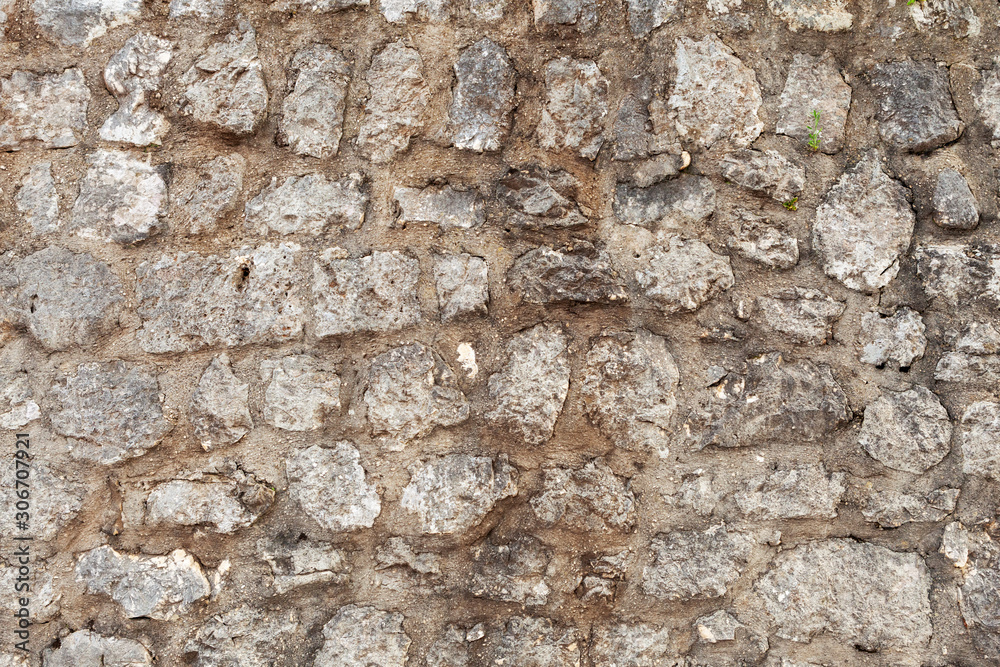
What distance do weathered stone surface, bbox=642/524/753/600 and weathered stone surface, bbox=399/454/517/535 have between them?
338 mm

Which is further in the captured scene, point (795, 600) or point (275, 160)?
point (275, 160)

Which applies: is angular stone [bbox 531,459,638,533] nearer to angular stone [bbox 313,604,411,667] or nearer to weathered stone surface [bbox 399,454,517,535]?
weathered stone surface [bbox 399,454,517,535]

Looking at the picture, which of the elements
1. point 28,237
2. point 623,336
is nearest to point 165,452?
point 28,237

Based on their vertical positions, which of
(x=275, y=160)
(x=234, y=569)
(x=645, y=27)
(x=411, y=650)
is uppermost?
(x=645, y=27)

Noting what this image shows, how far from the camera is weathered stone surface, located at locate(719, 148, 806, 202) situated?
168 cm

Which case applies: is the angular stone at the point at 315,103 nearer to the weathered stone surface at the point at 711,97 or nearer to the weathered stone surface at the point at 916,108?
the weathered stone surface at the point at 711,97

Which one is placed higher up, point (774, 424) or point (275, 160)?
point (275, 160)

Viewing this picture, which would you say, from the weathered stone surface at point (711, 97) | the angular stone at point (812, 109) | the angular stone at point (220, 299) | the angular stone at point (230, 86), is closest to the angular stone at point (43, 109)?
the angular stone at point (230, 86)

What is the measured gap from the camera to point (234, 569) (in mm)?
1654

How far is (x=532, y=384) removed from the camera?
1.66 metres

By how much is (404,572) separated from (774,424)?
83 centimetres

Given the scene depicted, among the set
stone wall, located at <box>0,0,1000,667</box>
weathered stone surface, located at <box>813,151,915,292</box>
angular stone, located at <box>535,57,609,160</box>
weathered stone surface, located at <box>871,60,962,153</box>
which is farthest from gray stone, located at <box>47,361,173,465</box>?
weathered stone surface, located at <box>871,60,962,153</box>

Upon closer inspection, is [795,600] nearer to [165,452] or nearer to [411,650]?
[411,650]

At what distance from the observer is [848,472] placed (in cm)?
164
